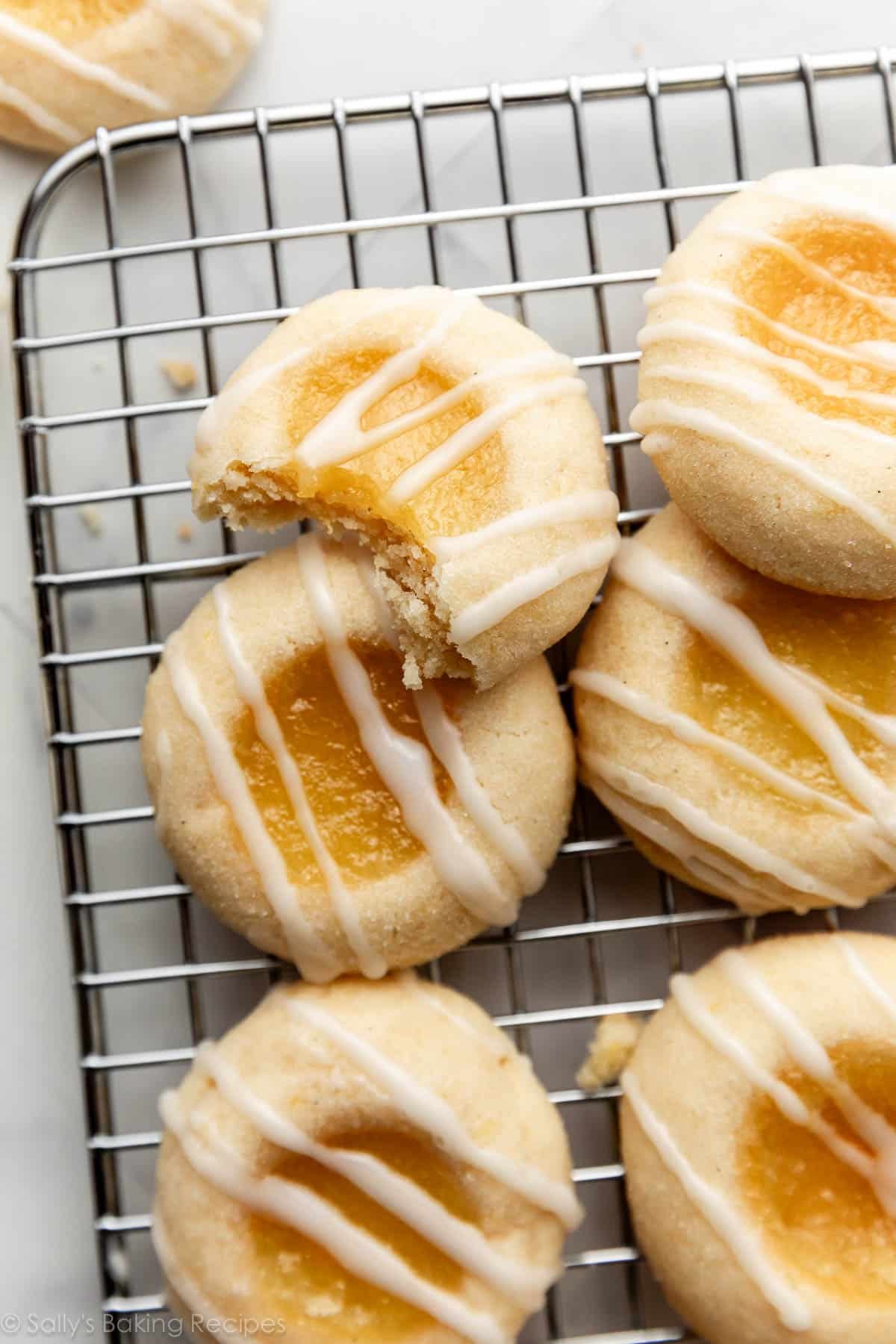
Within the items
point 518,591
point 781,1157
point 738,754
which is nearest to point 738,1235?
point 781,1157

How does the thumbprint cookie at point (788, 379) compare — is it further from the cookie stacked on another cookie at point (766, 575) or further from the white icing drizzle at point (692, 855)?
the white icing drizzle at point (692, 855)

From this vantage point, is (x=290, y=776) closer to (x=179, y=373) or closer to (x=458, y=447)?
(x=458, y=447)

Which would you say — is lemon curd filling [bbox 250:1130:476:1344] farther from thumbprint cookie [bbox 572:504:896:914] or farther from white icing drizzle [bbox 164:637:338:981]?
thumbprint cookie [bbox 572:504:896:914]

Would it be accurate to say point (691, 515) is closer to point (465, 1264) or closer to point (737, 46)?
point (737, 46)

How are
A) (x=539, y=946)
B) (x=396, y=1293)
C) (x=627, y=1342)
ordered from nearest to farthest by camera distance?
1. (x=396, y=1293)
2. (x=627, y=1342)
3. (x=539, y=946)

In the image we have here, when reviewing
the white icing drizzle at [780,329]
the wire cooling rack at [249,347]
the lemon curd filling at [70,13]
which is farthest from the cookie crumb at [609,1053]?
the lemon curd filling at [70,13]

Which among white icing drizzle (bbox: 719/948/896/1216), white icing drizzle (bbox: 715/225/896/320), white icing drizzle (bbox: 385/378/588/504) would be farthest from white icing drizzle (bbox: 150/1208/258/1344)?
white icing drizzle (bbox: 715/225/896/320)

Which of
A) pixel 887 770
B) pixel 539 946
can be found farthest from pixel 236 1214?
pixel 887 770
